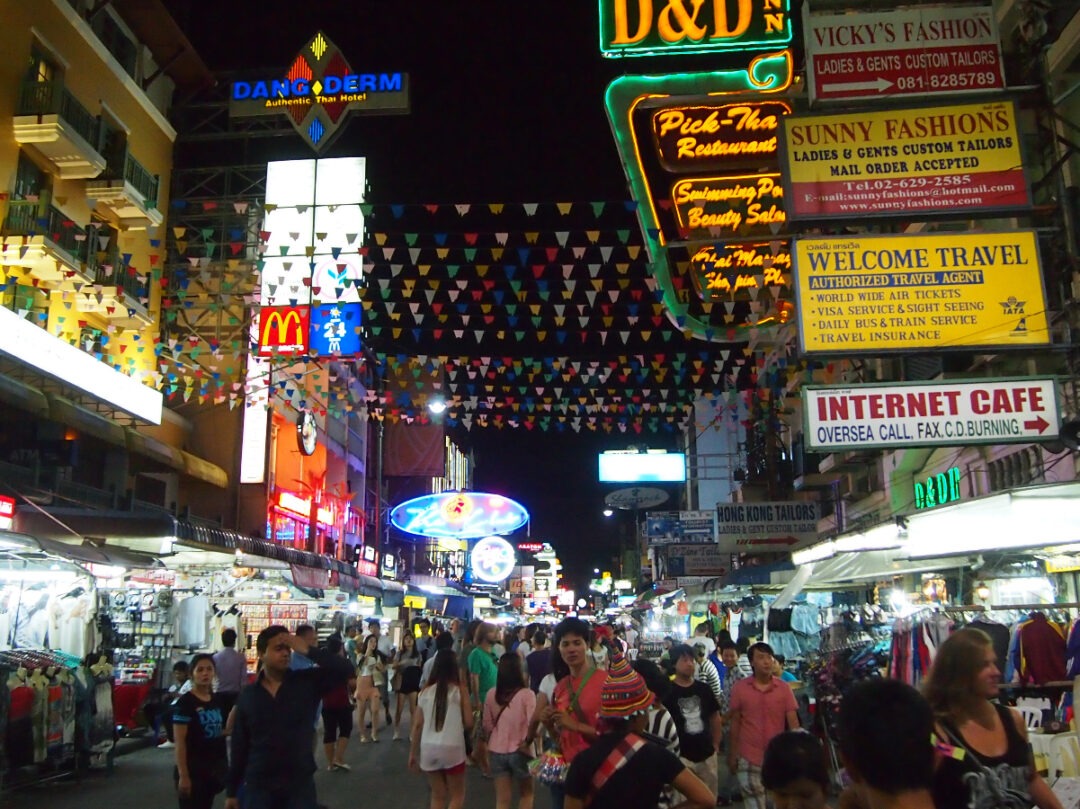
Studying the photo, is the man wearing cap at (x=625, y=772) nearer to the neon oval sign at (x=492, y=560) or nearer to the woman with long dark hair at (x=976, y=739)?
the woman with long dark hair at (x=976, y=739)

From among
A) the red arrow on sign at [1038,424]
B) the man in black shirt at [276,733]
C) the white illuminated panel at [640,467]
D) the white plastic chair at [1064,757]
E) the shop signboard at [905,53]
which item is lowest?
the white plastic chair at [1064,757]

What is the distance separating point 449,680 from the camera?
26.3 feet

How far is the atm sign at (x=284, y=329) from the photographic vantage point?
2697cm

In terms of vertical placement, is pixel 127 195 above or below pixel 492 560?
above

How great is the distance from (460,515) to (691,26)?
1592 cm

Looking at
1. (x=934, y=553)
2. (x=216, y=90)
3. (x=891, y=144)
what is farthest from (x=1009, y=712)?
(x=216, y=90)

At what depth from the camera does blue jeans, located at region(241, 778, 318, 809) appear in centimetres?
573

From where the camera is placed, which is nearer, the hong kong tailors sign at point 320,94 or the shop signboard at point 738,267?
the shop signboard at point 738,267

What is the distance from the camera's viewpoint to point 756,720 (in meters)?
7.66

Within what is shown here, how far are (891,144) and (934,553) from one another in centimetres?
402

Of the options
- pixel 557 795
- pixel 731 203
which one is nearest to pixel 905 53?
pixel 731 203

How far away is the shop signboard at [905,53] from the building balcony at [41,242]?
16411 millimetres

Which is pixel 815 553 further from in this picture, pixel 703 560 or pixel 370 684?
pixel 703 560

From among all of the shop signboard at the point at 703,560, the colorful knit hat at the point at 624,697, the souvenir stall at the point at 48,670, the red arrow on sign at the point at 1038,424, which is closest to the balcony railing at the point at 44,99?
the souvenir stall at the point at 48,670
